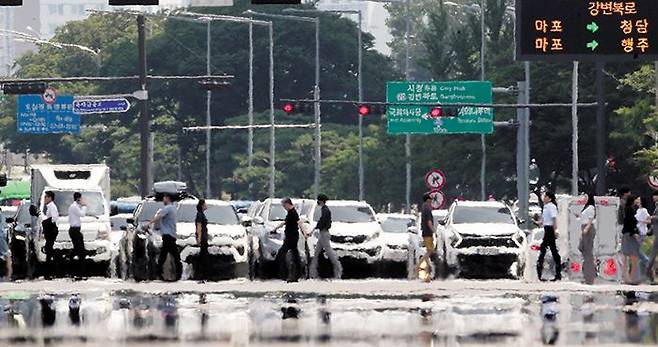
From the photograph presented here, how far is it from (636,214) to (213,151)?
79415mm

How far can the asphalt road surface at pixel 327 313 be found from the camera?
26.4 m

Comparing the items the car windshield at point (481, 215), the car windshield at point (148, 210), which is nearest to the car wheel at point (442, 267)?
the car windshield at point (481, 215)

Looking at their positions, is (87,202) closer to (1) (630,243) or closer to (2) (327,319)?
(1) (630,243)

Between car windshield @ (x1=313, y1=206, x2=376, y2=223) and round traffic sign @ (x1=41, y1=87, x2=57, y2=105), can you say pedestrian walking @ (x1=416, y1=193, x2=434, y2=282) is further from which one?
round traffic sign @ (x1=41, y1=87, x2=57, y2=105)

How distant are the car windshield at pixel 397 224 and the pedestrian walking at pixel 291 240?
6.88 meters

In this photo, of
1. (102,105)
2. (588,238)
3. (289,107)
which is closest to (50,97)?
(102,105)

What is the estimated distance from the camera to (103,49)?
138 metres

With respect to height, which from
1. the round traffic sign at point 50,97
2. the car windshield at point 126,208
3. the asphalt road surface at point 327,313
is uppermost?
the round traffic sign at point 50,97

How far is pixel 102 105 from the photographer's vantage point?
77438 mm

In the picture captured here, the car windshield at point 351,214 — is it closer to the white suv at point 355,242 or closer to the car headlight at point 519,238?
the white suv at point 355,242

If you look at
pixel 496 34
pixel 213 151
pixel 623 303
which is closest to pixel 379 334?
pixel 623 303

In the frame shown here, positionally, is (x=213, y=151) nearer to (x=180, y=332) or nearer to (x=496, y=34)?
(x=496, y=34)

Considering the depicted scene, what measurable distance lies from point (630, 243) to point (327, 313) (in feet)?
33.6

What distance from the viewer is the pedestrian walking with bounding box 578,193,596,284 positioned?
40.4 metres
